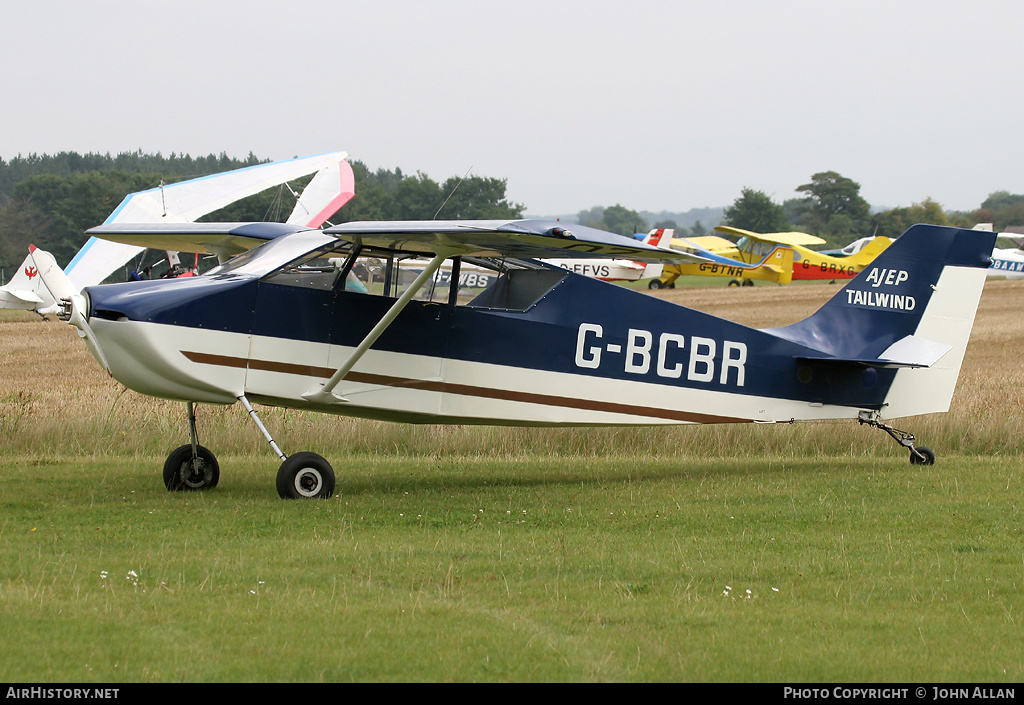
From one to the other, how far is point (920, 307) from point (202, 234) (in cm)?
798

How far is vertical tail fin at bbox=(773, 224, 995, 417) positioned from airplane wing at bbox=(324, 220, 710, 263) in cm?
375

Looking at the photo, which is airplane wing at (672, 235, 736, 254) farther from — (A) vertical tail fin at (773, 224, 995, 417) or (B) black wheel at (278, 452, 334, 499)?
(B) black wheel at (278, 452, 334, 499)

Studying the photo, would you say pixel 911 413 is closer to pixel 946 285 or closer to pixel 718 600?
pixel 946 285

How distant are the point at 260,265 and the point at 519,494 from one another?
312 centimetres

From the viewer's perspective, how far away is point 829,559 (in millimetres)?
6812

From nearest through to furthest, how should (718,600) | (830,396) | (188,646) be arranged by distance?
(188,646) → (718,600) → (830,396)

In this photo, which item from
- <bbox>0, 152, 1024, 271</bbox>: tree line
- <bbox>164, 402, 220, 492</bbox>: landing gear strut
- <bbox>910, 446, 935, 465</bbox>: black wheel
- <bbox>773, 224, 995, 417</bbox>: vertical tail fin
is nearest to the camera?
<bbox>164, 402, 220, 492</bbox>: landing gear strut

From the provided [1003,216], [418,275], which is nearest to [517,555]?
[418,275]

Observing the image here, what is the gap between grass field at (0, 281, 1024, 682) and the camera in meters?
→ 4.65

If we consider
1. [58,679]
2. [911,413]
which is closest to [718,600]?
[58,679]

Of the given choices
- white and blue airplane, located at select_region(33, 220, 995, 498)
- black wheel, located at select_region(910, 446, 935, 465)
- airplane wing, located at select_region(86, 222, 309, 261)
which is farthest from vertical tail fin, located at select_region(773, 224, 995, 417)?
airplane wing, located at select_region(86, 222, 309, 261)

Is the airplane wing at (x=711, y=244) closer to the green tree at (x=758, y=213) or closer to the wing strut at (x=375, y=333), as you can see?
the green tree at (x=758, y=213)

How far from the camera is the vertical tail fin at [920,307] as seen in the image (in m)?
11.7

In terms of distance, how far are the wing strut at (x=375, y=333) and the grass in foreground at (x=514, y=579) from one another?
923mm
